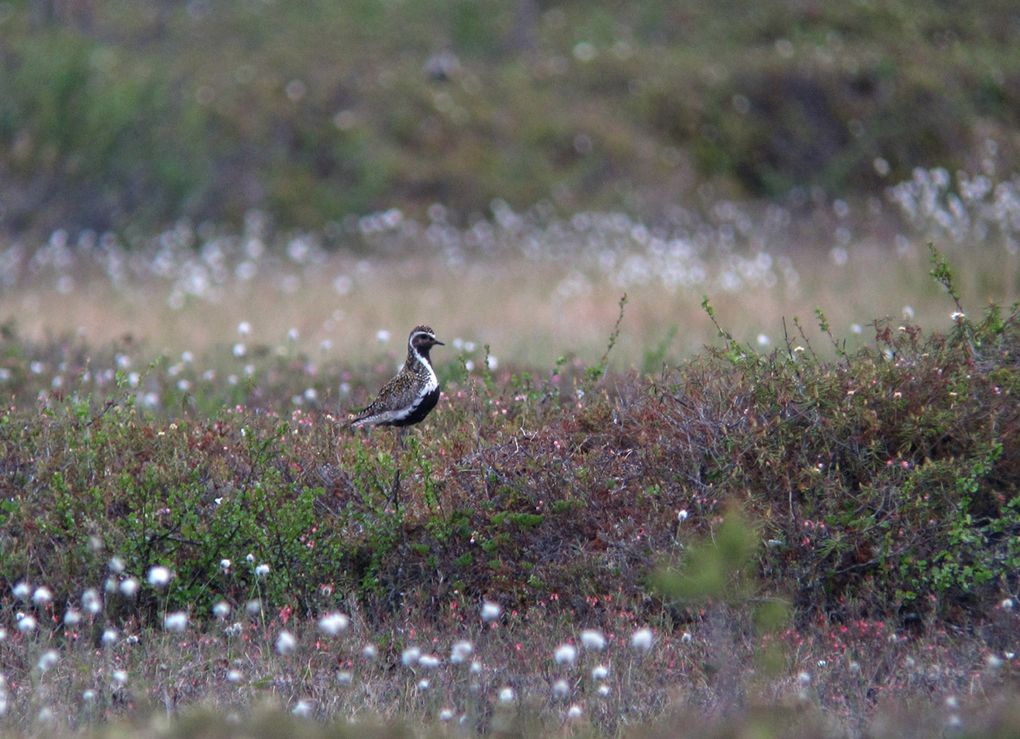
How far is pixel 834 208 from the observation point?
1764 centimetres

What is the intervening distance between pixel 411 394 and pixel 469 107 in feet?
45.5

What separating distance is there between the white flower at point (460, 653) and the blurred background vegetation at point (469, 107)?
41.7 ft

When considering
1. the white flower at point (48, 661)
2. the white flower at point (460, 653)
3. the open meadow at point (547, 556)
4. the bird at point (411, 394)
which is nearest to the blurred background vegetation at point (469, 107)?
the open meadow at point (547, 556)

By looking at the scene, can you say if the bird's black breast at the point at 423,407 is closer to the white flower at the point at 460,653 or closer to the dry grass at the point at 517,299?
the white flower at the point at 460,653

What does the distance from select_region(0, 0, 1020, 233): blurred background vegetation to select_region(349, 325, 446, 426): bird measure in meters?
11.0

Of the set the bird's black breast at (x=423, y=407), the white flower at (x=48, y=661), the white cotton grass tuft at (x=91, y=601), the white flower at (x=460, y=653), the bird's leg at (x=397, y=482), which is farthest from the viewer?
the bird's black breast at (x=423, y=407)

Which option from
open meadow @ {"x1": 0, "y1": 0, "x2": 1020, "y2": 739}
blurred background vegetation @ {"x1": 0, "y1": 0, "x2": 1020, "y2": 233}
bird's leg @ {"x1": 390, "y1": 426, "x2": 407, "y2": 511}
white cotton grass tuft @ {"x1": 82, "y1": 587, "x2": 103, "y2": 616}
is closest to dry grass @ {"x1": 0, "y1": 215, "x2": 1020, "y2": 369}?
open meadow @ {"x1": 0, "y1": 0, "x2": 1020, "y2": 739}

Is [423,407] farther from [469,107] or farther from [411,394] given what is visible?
[469,107]

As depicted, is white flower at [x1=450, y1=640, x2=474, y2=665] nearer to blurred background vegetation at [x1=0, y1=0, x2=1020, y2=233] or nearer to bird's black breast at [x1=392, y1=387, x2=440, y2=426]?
bird's black breast at [x1=392, y1=387, x2=440, y2=426]

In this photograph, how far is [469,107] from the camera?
19.4m

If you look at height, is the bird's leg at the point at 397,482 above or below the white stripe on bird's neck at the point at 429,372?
below

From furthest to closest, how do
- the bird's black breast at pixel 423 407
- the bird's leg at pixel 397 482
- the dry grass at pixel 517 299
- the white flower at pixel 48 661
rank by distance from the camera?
the dry grass at pixel 517 299
the bird's black breast at pixel 423 407
the bird's leg at pixel 397 482
the white flower at pixel 48 661

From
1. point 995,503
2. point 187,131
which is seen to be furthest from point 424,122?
point 995,503

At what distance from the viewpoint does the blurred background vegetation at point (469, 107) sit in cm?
1788
